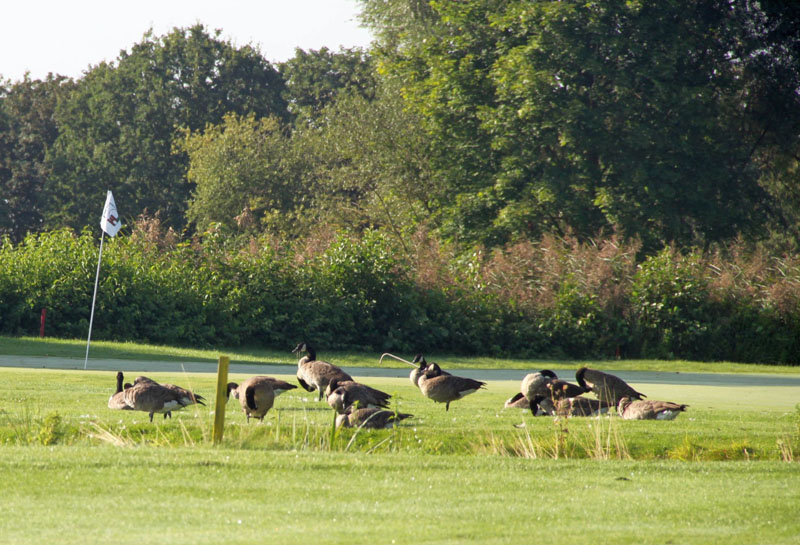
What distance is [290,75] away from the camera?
69062 mm

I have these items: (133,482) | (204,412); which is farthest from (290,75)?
(133,482)

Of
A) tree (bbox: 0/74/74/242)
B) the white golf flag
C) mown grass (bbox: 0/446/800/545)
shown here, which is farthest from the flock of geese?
tree (bbox: 0/74/74/242)

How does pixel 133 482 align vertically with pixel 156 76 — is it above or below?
below

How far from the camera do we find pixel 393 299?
103 ft

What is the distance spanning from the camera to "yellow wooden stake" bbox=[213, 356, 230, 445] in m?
10.0

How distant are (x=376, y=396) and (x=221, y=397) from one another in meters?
3.26

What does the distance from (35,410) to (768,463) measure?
876 cm

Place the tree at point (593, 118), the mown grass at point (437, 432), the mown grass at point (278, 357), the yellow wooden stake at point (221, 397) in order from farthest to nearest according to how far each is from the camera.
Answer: the tree at point (593, 118)
the mown grass at point (278, 357)
the mown grass at point (437, 432)
the yellow wooden stake at point (221, 397)

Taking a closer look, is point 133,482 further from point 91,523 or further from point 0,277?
point 0,277

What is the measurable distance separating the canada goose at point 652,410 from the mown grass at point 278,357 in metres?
11.6

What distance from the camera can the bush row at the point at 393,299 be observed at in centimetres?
2977

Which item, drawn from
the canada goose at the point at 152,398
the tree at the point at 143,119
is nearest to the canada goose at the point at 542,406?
the canada goose at the point at 152,398

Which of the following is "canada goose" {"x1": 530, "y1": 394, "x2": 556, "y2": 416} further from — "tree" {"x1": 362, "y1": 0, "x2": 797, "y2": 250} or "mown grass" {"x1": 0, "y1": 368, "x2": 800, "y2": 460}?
"tree" {"x1": 362, "y1": 0, "x2": 797, "y2": 250}

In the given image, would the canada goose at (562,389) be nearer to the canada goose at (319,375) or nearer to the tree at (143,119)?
the canada goose at (319,375)
